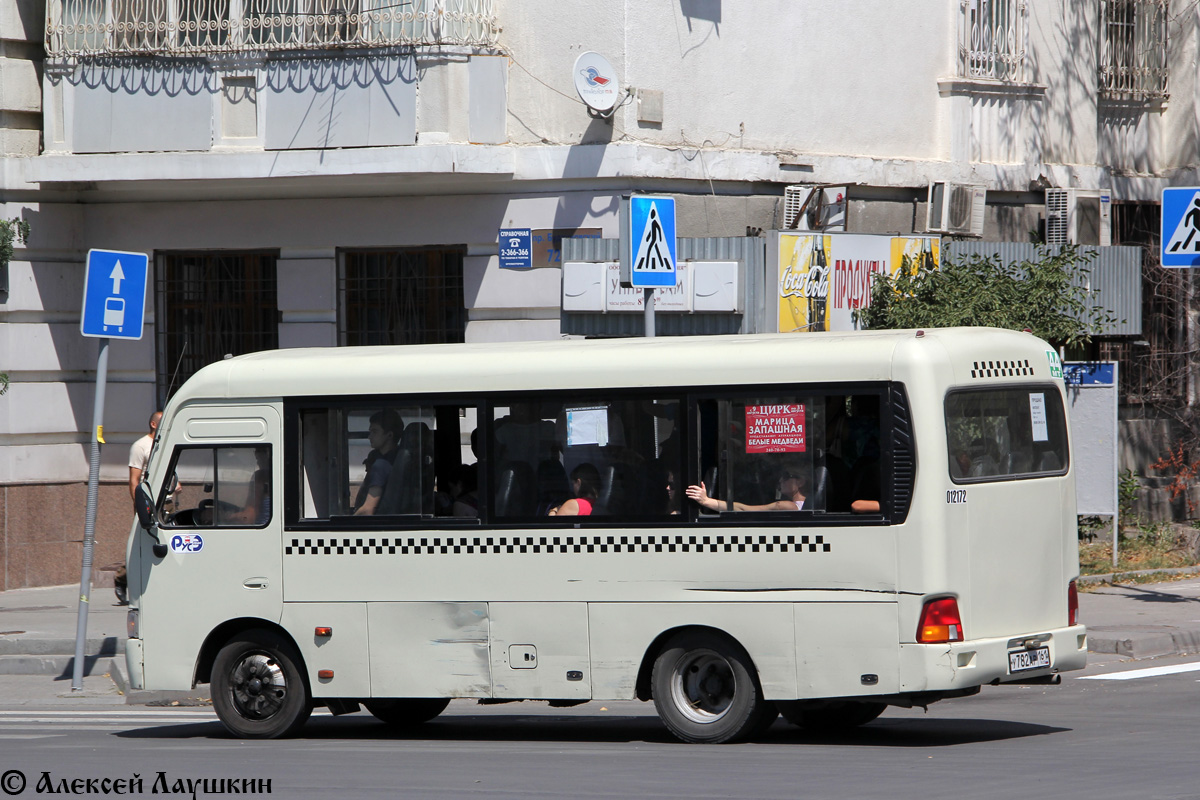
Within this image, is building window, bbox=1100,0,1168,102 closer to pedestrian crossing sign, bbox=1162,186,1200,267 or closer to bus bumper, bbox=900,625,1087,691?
pedestrian crossing sign, bbox=1162,186,1200,267

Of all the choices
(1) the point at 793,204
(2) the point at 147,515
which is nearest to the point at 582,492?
(2) the point at 147,515

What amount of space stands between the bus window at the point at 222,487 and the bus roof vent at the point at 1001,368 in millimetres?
4427

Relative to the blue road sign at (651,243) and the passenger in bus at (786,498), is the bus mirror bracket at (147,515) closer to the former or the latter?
the passenger in bus at (786,498)

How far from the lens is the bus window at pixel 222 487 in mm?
10594

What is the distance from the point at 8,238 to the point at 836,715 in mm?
11199

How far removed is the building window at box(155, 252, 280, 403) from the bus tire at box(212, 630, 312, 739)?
8120 mm

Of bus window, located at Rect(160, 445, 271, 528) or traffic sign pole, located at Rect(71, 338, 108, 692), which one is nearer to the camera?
bus window, located at Rect(160, 445, 271, 528)

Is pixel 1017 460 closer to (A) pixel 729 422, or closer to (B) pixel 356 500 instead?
(A) pixel 729 422

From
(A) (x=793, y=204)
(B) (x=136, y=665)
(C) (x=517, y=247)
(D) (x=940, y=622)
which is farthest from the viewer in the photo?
(A) (x=793, y=204)

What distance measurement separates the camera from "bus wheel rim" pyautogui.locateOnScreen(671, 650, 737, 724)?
9656mm

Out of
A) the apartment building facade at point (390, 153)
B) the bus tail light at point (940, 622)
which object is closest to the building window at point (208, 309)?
the apartment building facade at point (390, 153)

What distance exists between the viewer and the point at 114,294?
45.1 ft

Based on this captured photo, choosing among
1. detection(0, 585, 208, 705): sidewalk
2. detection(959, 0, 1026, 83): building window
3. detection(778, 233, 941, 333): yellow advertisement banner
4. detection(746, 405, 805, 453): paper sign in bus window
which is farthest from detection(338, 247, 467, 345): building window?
detection(746, 405, 805, 453): paper sign in bus window

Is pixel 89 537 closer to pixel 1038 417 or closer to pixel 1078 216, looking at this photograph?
pixel 1038 417
